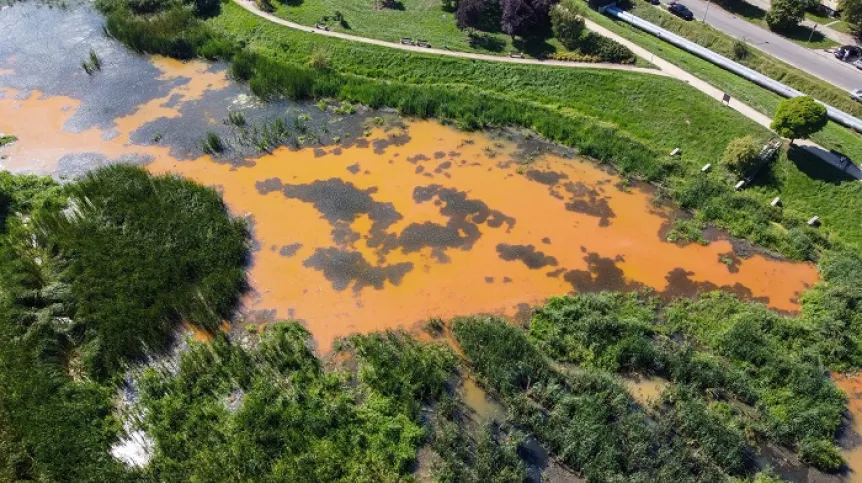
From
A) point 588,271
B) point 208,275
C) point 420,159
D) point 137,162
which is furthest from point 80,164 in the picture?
point 588,271

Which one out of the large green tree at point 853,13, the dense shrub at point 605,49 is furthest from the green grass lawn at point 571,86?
the large green tree at point 853,13

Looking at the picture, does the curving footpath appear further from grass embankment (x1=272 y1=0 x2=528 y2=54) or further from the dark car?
the dark car

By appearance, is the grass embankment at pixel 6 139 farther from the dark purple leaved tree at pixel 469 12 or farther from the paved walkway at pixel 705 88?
the paved walkway at pixel 705 88

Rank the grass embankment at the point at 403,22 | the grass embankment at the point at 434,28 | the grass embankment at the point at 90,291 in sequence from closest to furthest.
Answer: the grass embankment at the point at 90,291 → the grass embankment at the point at 434,28 → the grass embankment at the point at 403,22

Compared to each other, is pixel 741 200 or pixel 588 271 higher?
pixel 741 200

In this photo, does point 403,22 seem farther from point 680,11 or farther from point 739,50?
point 739,50

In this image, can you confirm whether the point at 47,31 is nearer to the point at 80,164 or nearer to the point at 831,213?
the point at 80,164

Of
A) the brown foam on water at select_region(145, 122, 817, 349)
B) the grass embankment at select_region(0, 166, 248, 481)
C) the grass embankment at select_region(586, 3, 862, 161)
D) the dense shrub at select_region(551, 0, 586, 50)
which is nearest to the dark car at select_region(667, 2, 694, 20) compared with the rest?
the grass embankment at select_region(586, 3, 862, 161)
